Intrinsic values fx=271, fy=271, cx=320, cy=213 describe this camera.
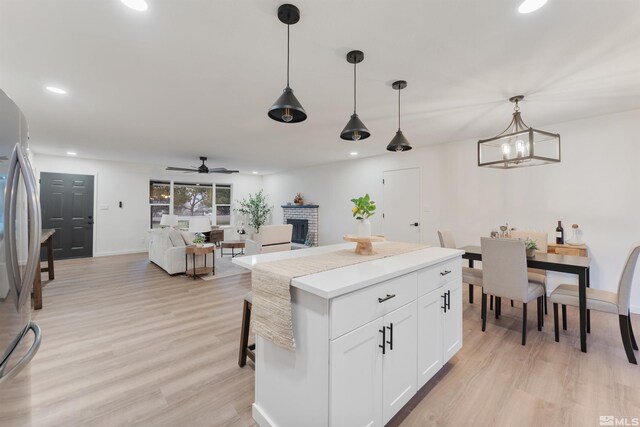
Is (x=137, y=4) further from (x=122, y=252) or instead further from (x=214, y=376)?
(x=122, y=252)

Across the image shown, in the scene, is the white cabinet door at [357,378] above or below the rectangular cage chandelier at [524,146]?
below

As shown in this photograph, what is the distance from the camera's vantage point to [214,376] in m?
2.08

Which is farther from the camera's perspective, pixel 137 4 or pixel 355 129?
pixel 355 129

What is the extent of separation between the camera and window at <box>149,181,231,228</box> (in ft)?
25.2

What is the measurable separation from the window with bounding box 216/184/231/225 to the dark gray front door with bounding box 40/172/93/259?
10.4 ft

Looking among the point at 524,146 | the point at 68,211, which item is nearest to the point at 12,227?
the point at 524,146

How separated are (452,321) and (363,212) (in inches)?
44.6

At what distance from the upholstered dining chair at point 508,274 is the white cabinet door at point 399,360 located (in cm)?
152

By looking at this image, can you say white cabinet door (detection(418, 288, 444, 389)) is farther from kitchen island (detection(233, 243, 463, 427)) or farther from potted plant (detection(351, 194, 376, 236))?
potted plant (detection(351, 194, 376, 236))

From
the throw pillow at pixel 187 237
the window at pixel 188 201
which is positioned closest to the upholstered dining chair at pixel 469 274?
the throw pillow at pixel 187 237

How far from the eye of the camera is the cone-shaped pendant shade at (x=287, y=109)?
1.70m

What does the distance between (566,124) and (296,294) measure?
182 inches

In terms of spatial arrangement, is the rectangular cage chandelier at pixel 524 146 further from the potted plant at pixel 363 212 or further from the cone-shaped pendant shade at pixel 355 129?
the potted plant at pixel 363 212

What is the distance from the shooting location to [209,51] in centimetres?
212
